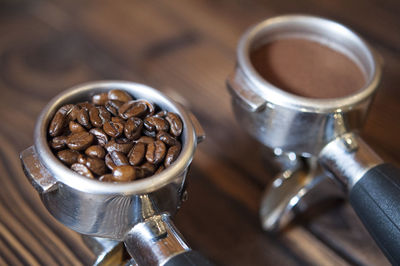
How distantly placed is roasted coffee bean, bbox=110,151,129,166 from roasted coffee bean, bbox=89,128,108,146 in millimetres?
20

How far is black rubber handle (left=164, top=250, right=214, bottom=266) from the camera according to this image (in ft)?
1.45

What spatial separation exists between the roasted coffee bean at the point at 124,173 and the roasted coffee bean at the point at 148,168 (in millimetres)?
15

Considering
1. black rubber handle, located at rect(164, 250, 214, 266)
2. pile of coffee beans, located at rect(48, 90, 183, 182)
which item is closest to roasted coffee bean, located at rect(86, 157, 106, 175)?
pile of coffee beans, located at rect(48, 90, 183, 182)

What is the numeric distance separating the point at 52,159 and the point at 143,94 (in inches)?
5.4

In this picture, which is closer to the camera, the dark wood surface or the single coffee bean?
the single coffee bean

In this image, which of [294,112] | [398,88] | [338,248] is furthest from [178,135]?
[398,88]

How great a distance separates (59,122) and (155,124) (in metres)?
0.10

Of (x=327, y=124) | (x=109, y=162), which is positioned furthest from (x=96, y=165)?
(x=327, y=124)

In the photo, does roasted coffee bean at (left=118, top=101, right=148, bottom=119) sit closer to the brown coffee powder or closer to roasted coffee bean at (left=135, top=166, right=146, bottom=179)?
roasted coffee bean at (left=135, top=166, right=146, bottom=179)

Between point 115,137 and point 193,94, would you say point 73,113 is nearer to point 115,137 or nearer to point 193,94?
point 115,137

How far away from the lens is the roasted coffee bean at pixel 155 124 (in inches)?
19.2

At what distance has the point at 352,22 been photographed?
97 centimetres

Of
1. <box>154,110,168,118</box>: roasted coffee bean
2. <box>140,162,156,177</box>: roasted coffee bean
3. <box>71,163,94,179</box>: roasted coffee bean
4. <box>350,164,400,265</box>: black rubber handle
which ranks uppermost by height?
<box>71,163,94,179</box>: roasted coffee bean

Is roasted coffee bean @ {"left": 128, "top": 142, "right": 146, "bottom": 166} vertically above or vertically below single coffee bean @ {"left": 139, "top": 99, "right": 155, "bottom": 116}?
below
